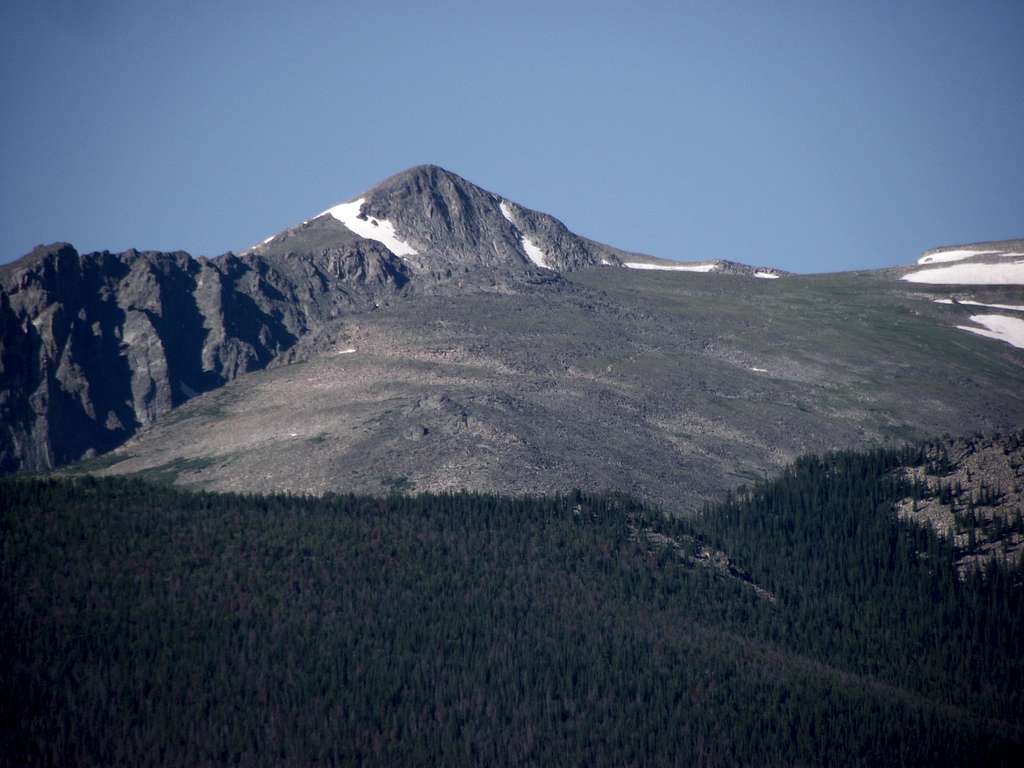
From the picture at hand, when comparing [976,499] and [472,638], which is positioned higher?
[976,499]

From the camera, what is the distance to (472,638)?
111 meters

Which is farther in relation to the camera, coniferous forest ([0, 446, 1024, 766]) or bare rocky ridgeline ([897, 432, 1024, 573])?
bare rocky ridgeline ([897, 432, 1024, 573])

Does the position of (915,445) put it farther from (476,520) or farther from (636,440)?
(476,520)

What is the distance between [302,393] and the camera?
653ft

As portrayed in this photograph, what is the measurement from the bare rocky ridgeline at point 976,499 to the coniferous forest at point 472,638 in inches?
124

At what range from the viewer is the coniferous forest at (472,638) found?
98312 millimetres

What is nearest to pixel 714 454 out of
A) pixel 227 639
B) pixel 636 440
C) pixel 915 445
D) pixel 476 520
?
pixel 636 440

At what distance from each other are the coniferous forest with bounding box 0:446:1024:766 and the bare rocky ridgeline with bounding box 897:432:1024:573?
3.15 m

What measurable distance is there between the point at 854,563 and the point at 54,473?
103 metres

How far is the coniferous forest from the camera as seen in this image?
323 feet

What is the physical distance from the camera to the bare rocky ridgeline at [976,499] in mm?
142375

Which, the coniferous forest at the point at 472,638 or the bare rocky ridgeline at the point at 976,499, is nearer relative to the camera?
the coniferous forest at the point at 472,638

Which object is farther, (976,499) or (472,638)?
(976,499)

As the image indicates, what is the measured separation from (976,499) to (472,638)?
64.8m
